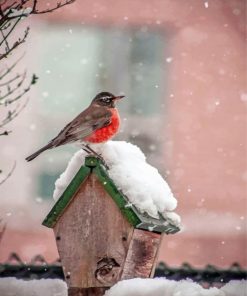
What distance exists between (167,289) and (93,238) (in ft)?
1.74

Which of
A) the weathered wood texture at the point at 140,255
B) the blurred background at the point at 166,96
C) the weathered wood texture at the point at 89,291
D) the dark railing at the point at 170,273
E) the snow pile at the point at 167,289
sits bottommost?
the blurred background at the point at 166,96

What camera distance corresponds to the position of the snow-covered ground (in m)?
3.74

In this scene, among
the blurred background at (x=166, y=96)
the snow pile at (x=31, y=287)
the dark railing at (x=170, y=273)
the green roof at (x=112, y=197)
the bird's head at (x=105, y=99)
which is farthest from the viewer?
the blurred background at (x=166, y=96)

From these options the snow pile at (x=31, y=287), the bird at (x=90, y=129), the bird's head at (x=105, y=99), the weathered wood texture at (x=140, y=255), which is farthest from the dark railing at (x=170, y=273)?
the bird's head at (x=105, y=99)

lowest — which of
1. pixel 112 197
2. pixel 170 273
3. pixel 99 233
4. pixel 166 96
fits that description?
pixel 166 96

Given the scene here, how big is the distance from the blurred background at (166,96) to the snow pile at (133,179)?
7.90 meters

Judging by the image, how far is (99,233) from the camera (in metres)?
4.23

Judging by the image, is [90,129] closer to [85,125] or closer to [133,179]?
[85,125]

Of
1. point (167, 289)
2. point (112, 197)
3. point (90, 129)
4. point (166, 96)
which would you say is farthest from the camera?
point (166, 96)

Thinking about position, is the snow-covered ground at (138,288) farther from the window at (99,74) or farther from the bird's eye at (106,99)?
the window at (99,74)

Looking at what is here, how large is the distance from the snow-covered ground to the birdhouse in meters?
0.13

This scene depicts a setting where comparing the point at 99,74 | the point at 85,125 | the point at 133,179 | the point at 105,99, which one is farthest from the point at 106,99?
the point at 99,74

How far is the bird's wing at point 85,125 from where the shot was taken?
4332 millimetres

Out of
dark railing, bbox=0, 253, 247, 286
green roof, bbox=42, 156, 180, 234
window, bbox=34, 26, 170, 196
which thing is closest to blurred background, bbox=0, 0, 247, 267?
window, bbox=34, 26, 170, 196
